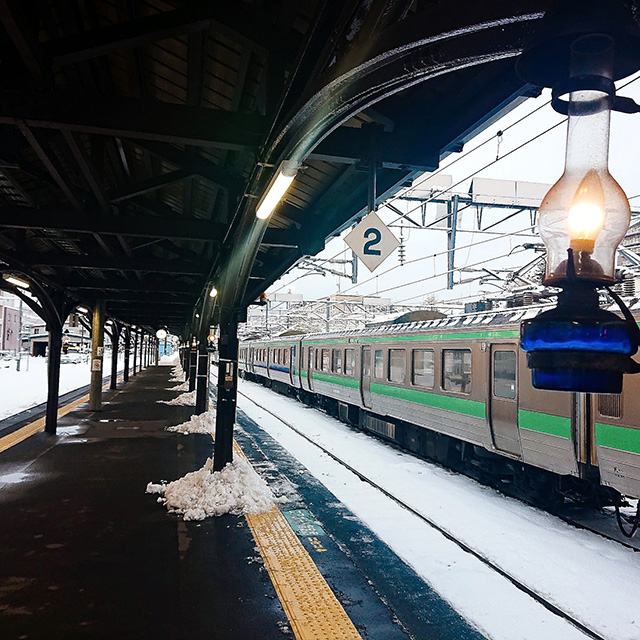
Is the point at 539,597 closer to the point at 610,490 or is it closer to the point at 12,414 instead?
the point at 610,490

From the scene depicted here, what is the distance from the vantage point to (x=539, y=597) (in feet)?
15.4

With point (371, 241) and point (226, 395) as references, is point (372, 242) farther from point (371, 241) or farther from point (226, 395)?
point (226, 395)

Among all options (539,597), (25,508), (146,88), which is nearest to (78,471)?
(25,508)

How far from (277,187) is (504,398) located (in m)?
5.38

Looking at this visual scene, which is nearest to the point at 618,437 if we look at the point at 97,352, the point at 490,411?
the point at 490,411

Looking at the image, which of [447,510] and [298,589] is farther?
[447,510]

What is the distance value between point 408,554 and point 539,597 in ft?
4.28

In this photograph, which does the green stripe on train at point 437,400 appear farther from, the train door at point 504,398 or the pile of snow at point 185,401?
the pile of snow at point 185,401

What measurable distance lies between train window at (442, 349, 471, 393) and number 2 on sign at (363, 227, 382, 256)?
16.5 feet

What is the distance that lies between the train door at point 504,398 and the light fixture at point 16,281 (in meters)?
8.47

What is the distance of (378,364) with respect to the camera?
492 inches

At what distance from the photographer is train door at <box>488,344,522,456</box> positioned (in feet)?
24.9

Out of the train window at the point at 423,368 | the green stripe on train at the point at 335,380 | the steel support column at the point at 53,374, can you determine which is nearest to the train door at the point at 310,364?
the green stripe on train at the point at 335,380

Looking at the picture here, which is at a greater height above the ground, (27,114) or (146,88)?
(146,88)
